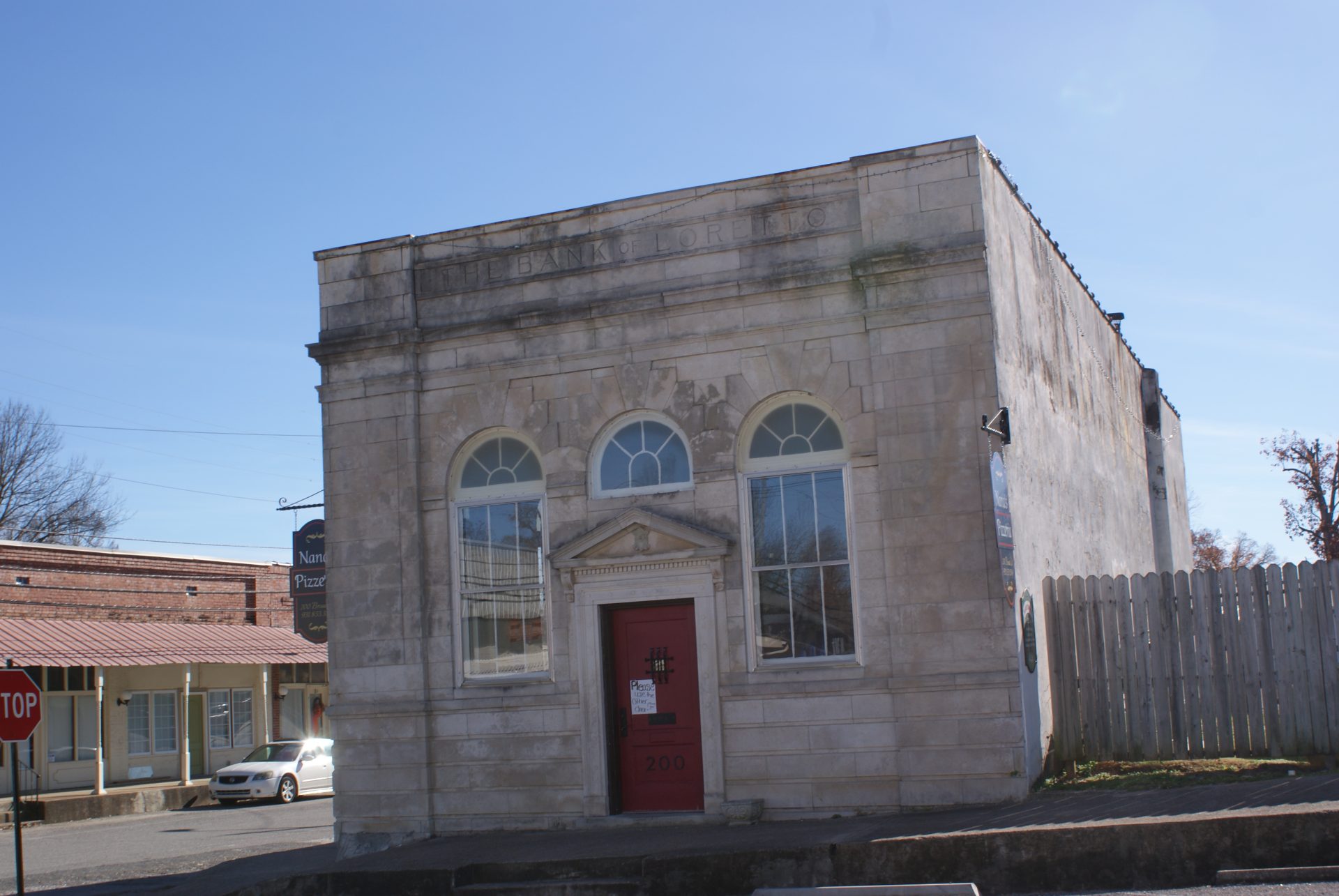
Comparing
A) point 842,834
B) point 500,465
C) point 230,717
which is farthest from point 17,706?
point 230,717

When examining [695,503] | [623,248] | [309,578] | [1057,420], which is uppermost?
[623,248]

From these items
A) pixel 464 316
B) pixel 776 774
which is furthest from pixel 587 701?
pixel 464 316

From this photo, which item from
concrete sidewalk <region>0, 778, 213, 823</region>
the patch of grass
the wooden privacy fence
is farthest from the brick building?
the patch of grass

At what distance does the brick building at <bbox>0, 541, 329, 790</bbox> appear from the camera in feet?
88.5

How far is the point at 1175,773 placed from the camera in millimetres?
12234

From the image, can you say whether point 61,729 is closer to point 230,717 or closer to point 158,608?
point 158,608

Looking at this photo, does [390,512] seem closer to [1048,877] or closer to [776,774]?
[776,774]

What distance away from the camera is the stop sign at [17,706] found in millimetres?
12562

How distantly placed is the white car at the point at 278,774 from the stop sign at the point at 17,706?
16010 mm

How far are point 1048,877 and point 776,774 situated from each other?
331cm

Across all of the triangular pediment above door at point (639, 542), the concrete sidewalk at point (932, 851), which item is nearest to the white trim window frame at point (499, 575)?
the triangular pediment above door at point (639, 542)

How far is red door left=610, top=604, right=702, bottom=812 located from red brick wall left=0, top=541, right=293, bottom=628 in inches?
716

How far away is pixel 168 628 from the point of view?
30141 mm

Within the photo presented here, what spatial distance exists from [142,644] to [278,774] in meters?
3.94
